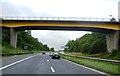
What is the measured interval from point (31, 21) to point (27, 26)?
188cm

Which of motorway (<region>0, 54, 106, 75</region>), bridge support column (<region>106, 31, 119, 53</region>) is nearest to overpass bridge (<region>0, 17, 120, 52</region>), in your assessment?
bridge support column (<region>106, 31, 119, 53</region>)

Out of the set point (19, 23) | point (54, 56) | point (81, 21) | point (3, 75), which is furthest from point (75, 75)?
point (19, 23)

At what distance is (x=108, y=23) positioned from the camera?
66.2 meters

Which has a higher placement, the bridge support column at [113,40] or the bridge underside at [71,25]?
the bridge underside at [71,25]

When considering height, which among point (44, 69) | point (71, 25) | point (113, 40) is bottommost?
point (44, 69)

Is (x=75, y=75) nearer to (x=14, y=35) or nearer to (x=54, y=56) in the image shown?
(x=54, y=56)

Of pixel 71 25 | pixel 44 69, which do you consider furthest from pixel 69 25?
pixel 44 69

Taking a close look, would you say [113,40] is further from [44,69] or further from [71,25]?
[44,69]

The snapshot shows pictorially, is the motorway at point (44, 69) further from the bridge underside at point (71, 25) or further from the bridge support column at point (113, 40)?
the bridge support column at point (113, 40)

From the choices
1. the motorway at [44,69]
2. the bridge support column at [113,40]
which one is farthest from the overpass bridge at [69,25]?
the motorway at [44,69]

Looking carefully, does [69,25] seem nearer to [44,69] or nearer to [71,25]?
[71,25]

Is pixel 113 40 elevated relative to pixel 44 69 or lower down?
elevated

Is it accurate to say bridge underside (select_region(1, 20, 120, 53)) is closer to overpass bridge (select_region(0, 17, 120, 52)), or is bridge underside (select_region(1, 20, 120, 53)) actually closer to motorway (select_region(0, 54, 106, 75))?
overpass bridge (select_region(0, 17, 120, 52))

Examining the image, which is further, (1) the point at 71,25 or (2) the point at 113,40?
(2) the point at 113,40
